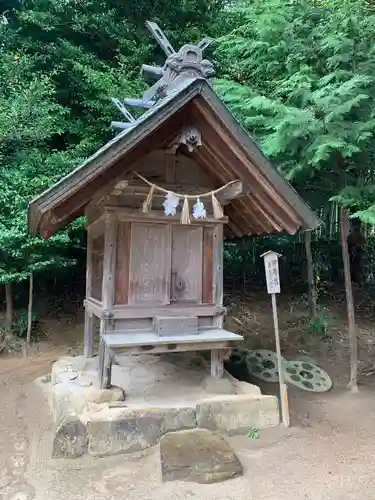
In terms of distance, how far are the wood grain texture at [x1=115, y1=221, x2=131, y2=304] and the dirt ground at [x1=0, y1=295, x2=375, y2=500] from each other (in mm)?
1828

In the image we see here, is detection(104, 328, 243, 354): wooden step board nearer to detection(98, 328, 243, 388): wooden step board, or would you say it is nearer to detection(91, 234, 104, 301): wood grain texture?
detection(98, 328, 243, 388): wooden step board

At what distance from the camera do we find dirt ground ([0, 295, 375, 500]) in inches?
151

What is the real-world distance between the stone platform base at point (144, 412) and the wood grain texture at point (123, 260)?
1157 millimetres

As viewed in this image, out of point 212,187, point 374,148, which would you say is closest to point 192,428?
point 212,187

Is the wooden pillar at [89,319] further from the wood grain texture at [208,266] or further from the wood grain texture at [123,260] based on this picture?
the wood grain texture at [208,266]

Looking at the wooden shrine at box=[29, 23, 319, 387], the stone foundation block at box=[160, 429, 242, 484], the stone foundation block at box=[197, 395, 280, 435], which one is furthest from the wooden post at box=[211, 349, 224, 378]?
the stone foundation block at box=[160, 429, 242, 484]

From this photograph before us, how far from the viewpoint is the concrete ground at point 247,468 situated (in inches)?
150

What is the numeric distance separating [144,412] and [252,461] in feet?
4.13

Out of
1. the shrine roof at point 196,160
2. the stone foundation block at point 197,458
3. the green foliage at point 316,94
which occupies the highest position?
the green foliage at point 316,94

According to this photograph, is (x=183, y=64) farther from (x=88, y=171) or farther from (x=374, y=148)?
(x=374, y=148)

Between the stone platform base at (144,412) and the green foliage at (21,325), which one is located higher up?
the green foliage at (21,325)

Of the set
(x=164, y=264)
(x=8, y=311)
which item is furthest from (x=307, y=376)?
(x=8, y=311)

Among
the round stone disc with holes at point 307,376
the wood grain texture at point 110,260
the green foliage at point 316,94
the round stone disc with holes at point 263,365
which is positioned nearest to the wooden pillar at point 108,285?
the wood grain texture at point 110,260

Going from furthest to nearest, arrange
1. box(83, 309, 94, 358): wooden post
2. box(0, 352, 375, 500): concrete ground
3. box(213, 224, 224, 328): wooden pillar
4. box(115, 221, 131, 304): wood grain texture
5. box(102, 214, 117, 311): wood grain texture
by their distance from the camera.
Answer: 1. box(83, 309, 94, 358): wooden post
2. box(213, 224, 224, 328): wooden pillar
3. box(115, 221, 131, 304): wood grain texture
4. box(102, 214, 117, 311): wood grain texture
5. box(0, 352, 375, 500): concrete ground
